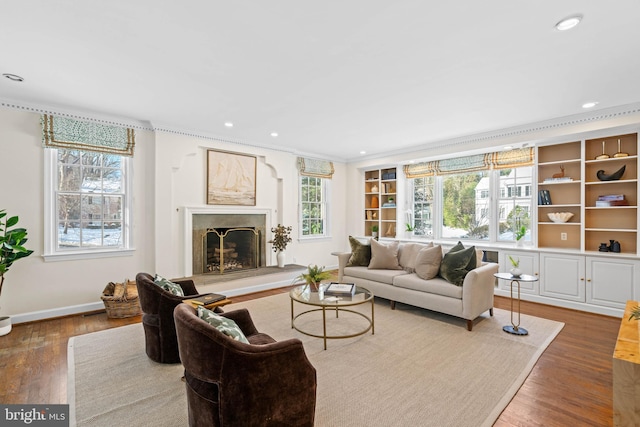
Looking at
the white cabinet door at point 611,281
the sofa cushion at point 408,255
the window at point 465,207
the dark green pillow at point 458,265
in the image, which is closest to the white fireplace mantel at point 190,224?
the sofa cushion at point 408,255

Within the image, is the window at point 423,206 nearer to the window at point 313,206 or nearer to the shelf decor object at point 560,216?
the window at point 313,206

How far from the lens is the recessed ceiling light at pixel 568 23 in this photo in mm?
2023

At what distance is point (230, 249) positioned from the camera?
17.7ft

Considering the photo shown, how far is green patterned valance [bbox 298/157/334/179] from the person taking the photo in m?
6.39

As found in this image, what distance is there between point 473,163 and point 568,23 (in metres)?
3.63

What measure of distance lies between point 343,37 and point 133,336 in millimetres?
3531

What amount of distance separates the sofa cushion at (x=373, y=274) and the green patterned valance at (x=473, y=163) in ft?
8.38

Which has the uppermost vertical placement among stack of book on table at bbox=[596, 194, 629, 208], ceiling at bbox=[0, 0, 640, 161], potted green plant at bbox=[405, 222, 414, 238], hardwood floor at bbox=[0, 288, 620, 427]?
ceiling at bbox=[0, 0, 640, 161]

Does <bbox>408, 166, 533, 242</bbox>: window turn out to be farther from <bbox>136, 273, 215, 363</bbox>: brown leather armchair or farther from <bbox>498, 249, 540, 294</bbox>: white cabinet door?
<bbox>136, 273, 215, 363</bbox>: brown leather armchair

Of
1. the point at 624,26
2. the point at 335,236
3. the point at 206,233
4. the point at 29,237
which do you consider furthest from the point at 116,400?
the point at 335,236

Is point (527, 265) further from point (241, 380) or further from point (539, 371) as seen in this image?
point (241, 380)

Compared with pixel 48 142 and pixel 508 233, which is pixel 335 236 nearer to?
pixel 508 233

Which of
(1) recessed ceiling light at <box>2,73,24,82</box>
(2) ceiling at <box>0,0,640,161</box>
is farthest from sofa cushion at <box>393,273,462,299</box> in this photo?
(1) recessed ceiling light at <box>2,73,24,82</box>

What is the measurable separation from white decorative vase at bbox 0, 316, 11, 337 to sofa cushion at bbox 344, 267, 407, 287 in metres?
4.07
